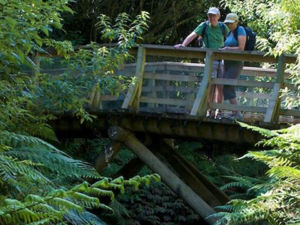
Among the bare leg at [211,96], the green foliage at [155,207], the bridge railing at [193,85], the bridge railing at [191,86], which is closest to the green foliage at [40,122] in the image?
the bridge railing at [191,86]

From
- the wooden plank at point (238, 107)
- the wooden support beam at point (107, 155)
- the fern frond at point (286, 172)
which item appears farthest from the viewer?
the wooden support beam at point (107, 155)

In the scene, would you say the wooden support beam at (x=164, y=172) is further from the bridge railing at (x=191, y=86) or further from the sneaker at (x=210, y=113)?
the sneaker at (x=210, y=113)

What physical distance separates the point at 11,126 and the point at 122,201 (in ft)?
19.5

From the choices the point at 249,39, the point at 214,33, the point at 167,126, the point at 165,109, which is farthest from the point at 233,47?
the point at 167,126

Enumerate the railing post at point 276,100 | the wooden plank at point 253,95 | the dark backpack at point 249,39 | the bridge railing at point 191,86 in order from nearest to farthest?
1. the railing post at point 276,100
2. the bridge railing at point 191,86
3. the wooden plank at point 253,95
4. the dark backpack at point 249,39

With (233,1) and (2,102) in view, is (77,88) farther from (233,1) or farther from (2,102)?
(233,1)

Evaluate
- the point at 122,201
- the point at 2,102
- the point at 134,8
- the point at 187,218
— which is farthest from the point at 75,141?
the point at 2,102

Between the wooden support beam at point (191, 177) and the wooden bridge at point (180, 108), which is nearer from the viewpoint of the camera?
the wooden bridge at point (180, 108)

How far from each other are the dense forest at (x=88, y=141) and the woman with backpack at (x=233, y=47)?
1.10ft

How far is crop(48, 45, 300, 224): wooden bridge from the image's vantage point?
8.65m

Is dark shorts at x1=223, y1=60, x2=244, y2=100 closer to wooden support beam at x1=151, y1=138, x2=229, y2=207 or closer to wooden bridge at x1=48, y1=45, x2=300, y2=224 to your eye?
wooden bridge at x1=48, y1=45, x2=300, y2=224

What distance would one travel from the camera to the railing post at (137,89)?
9.20 metres

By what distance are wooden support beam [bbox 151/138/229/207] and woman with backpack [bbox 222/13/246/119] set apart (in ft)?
5.21

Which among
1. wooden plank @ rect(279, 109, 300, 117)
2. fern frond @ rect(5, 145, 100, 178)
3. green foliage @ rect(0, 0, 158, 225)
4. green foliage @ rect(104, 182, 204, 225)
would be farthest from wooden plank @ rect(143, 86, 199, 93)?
fern frond @ rect(5, 145, 100, 178)
